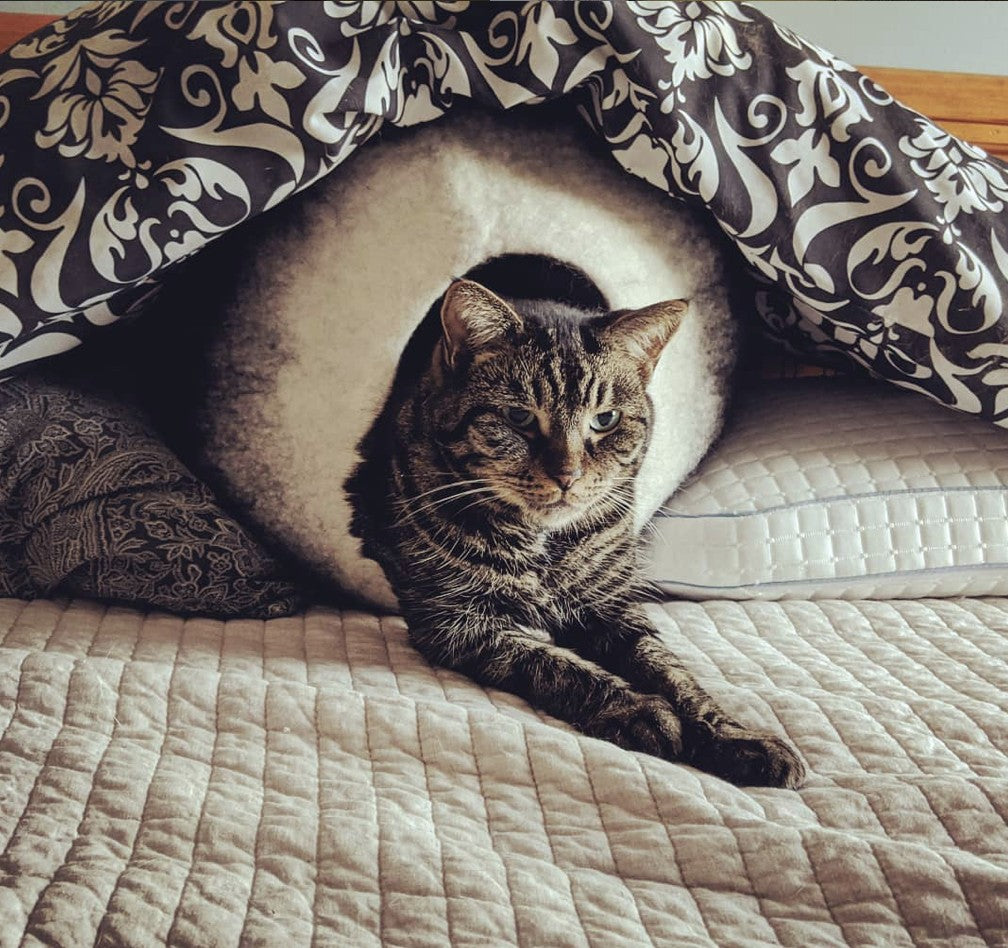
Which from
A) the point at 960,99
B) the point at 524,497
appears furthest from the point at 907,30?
the point at 524,497

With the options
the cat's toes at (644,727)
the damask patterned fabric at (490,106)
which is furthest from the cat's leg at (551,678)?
the damask patterned fabric at (490,106)

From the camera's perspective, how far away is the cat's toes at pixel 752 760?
802mm

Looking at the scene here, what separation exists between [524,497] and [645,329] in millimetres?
222

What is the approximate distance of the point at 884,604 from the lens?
121 centimetres

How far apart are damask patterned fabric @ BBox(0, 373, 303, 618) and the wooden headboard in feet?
3.98

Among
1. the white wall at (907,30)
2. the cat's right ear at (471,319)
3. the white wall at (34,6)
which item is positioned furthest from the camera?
the white wall at (907,30)

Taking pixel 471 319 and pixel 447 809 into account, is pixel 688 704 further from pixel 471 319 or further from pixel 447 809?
pixel 471 319

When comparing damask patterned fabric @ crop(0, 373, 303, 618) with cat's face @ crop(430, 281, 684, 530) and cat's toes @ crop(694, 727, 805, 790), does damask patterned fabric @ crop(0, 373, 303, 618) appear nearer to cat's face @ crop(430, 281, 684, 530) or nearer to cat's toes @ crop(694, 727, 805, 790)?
cat's face @ crop(430, 281, 684, 530)

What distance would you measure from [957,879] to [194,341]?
0.94 meters

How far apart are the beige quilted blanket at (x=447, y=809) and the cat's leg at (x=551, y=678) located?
0.03 meters

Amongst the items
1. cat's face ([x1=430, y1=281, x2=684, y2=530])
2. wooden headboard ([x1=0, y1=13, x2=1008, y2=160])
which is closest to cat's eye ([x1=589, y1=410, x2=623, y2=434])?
cat's face ([x1=430, y1=281, x2=684, y2=530])

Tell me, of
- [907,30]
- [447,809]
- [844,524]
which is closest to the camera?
[447,809]

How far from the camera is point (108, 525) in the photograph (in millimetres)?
1109

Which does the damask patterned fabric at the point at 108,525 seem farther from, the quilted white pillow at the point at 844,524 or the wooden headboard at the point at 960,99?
the wooden headboard at the point at 960,99
